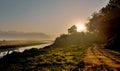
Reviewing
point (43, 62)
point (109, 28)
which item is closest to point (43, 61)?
point (43, 62)

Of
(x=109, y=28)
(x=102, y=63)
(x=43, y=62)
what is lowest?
(x=102, y=63)

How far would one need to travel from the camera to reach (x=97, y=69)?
24453 mm

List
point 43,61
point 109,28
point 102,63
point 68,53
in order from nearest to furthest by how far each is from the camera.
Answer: point 102,63 < point 43,61 < point 68,53 < point 109,28

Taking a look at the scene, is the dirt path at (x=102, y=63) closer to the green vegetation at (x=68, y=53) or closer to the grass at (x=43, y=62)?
the green vegetation at (x=68, y=53)

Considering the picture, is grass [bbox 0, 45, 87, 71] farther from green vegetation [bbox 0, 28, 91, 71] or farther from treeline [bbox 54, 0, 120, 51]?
treeline [bbox 54, 0, 120, 51]

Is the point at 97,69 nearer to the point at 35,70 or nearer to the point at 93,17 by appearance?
the point at 35,70

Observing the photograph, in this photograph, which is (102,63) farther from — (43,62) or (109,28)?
(109,28)

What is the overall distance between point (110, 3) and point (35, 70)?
84.3 meters

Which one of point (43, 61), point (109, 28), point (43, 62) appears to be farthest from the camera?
point (109, 28)

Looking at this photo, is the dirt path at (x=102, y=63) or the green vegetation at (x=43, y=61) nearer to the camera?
the dirt path at (x=102, y=63)

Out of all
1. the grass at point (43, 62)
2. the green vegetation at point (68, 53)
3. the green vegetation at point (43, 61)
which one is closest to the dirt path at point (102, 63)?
the green vegetation at point (68, 53)

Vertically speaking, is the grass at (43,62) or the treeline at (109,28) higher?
the treeline at (109,28)

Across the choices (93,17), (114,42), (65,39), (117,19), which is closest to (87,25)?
(93,17)

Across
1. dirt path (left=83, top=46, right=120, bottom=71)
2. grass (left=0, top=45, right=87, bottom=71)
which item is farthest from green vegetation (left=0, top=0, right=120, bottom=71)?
dirt path (left=83, top=46, right=120, bottom=71)
